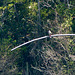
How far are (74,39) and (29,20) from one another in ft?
15.1

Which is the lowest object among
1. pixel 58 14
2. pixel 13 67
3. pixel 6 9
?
pixel 13 67

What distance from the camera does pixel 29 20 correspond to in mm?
16891

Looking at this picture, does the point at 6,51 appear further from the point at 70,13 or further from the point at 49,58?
the point at 70,13

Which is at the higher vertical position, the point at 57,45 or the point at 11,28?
the point at 11,28

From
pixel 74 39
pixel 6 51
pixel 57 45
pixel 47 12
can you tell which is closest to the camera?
pixel 74 39

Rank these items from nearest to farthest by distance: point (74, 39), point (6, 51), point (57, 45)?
point (74, 39), point (57, 45), point (6, 51)

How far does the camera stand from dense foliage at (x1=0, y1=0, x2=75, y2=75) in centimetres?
1379

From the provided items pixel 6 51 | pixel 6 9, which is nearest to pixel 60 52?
pixel 6 51

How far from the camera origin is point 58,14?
14852mm

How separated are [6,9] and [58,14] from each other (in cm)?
447

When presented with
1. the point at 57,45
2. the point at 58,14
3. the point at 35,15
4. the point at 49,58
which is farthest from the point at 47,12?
the point at 49,58

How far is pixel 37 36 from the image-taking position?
678 inches

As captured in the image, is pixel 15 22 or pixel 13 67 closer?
pixel 13 67

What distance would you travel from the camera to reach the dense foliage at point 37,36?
13789 millimetres
